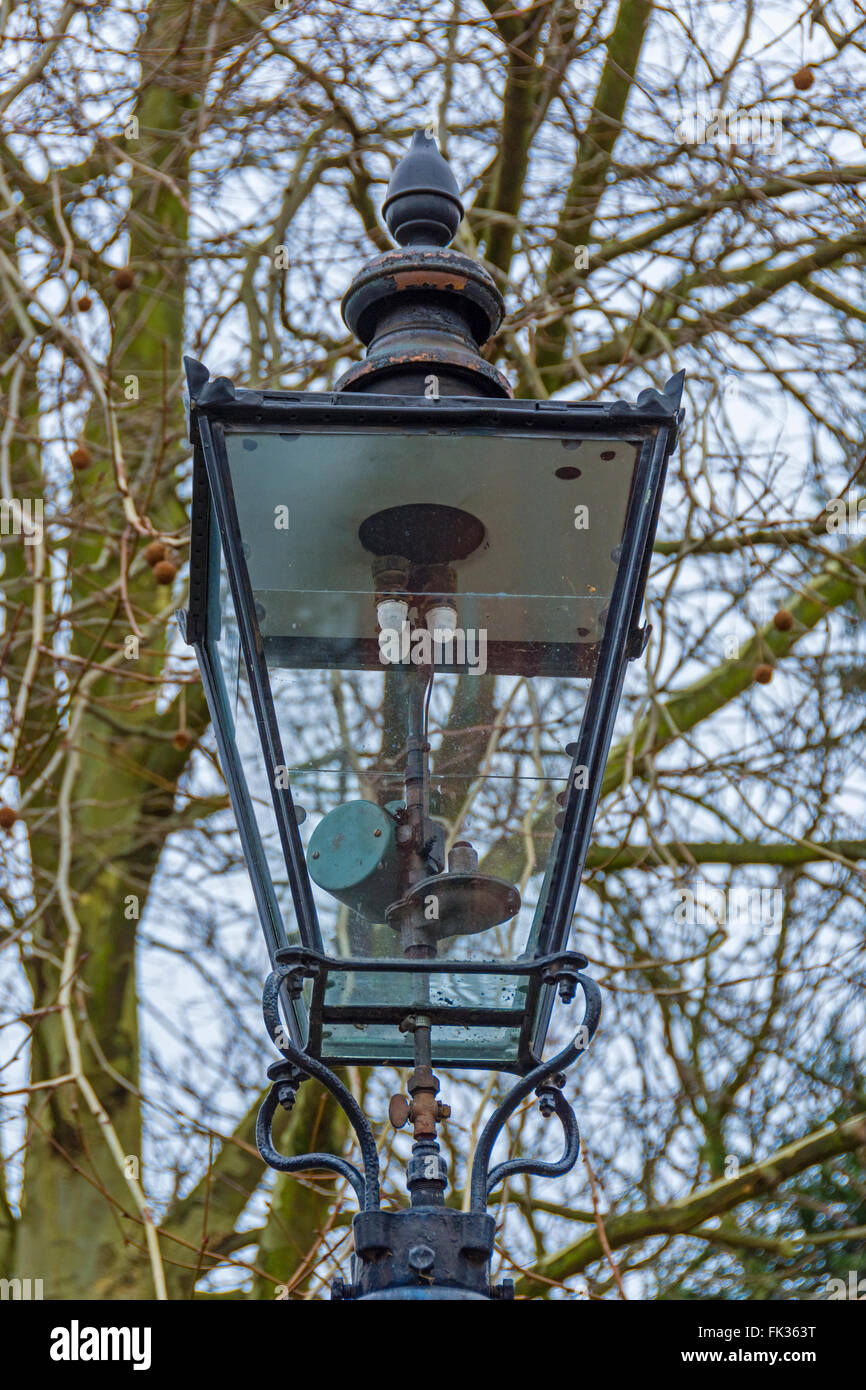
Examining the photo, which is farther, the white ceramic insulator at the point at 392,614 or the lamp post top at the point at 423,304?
the lamp post top at the point at 423,304

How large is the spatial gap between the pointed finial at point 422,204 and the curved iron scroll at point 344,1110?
1335 mm

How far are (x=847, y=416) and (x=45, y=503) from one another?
267cm

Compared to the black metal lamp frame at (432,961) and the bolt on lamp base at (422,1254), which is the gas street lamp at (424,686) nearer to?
the black metal lamp frame at (432,961)

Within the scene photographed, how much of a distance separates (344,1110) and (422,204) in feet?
4.96

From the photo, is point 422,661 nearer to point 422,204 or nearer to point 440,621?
point 440,621

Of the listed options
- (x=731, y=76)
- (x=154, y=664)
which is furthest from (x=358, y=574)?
(x=154, y=664)

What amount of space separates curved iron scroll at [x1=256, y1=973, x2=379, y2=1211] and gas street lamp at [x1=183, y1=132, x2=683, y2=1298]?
18mm

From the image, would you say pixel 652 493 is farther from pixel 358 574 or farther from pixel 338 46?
pixel 338 46

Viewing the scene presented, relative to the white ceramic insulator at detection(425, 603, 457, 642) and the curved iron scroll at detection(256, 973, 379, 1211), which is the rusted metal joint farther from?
the white ceramic insulator at detection(425, 603, 457, 642)

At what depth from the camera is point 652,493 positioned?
2340 mm

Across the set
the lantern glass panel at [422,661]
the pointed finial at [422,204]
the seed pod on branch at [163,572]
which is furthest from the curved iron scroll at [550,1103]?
the seed pod on branch at [163,572]

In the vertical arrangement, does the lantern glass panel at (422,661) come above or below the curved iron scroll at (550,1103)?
above

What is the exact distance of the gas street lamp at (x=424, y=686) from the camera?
7.54 ft

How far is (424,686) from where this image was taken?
2.38 m
